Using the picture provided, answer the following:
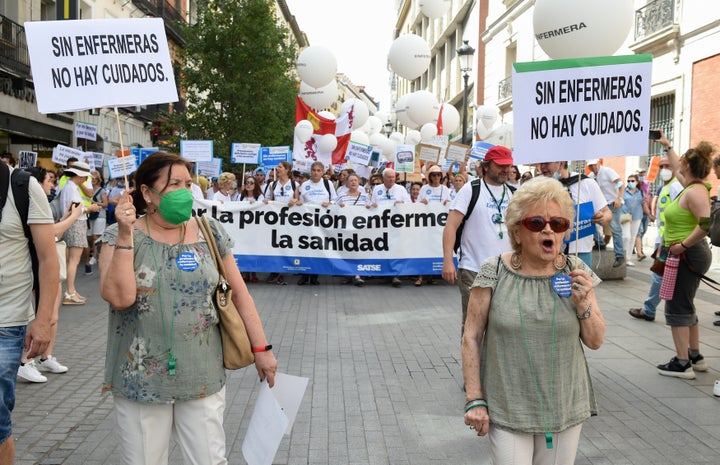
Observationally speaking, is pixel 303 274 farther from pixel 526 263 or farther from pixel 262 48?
pixel 262 48

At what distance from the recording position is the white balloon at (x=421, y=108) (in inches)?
786

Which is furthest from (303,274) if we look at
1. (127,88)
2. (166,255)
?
(166,255)

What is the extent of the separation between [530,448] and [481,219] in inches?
111

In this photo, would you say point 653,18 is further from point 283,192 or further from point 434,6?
point 283,192

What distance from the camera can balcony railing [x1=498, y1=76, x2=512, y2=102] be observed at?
28.6 metres

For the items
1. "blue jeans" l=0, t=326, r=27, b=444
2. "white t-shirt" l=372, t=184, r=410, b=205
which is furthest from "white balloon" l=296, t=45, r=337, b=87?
"blue jeans" l=0, t=326, r=27, b=444

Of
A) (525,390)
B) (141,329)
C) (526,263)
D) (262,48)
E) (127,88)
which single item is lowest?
(525,390)

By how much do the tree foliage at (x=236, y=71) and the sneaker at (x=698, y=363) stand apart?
2155 cm

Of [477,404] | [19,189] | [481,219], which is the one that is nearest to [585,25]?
[481,219]

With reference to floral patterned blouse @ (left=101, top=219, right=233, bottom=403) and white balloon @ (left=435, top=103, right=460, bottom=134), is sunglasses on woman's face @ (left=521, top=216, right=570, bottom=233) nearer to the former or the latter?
floral patterned blouse @ (left=101, top=219, right=233, bottom=403)

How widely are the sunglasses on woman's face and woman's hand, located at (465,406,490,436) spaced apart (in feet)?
2.38

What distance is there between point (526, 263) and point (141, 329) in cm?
159

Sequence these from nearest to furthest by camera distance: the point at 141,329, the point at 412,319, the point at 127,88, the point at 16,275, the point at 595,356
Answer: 1. the point at 141,329
2. the point at 16,275
3. the point at 127,88
4. the point at 595,356
5. the point at 412,319

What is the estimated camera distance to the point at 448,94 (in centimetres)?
4622
